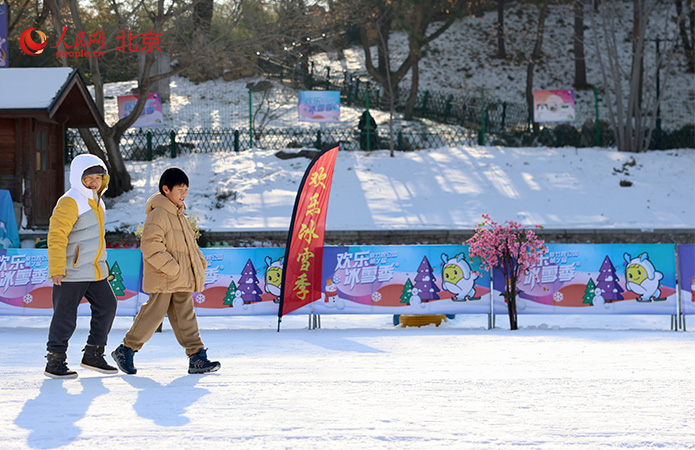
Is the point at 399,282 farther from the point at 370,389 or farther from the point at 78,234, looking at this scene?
the point at 78,234

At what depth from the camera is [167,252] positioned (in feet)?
17.5

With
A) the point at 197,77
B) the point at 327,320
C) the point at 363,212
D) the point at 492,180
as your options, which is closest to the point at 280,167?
the point at 363,212

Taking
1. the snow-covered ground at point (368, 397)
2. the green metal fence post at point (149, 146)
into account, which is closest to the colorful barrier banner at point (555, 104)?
the green metal fence post at point (149, 146)

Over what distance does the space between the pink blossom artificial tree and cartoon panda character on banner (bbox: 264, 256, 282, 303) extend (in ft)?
8.43

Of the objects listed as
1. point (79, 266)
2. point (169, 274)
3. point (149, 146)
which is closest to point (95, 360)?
point (79, 266)

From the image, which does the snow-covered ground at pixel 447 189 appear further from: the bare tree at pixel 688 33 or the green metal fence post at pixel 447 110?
the bare tree at pixel 688 33

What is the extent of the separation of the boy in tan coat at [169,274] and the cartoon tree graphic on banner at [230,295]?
380cm

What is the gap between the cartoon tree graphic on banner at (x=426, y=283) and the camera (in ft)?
31.0

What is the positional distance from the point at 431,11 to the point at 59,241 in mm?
26676

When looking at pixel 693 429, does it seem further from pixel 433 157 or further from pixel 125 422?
pixel 433 157

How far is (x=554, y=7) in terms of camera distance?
145ft

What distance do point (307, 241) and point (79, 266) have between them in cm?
409

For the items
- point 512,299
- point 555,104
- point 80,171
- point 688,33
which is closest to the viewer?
point 80,171

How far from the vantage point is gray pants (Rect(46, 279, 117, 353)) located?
5281 mm
